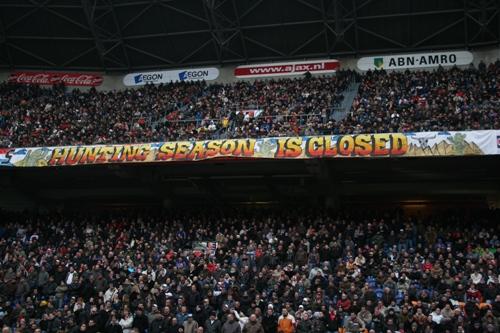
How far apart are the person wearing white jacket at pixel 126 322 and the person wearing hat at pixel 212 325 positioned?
251cm

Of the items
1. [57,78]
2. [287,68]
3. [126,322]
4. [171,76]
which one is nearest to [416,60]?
[287,68]

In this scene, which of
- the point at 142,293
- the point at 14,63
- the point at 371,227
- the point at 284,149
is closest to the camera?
the point at 142,293

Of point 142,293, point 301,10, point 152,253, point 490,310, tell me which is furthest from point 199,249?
point 301,10

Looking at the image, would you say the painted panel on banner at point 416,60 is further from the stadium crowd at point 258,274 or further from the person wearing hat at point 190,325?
the person wearing hat at point 190,325

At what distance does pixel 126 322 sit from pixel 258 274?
477cm

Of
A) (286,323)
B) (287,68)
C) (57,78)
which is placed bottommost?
(286,323)

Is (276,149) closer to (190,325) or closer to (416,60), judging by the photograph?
(190,325)

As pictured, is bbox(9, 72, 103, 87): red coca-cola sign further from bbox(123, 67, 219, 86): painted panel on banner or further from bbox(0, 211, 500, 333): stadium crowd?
bbox(0, 211, 500, 333): stadium crowd

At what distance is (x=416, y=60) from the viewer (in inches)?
1328

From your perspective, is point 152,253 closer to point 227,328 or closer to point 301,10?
point 227,328

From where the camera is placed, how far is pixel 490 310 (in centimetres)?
1719

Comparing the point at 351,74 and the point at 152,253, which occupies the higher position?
the point at 351,74

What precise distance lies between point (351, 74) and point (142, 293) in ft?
59.1

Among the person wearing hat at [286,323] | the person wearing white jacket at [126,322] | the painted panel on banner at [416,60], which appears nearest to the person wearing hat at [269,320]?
the person wearing hat at [286,323]
